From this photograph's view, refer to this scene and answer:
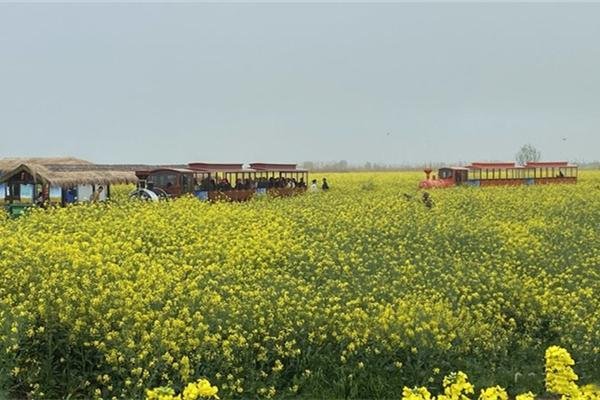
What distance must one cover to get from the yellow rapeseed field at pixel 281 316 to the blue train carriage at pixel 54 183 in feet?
34.0

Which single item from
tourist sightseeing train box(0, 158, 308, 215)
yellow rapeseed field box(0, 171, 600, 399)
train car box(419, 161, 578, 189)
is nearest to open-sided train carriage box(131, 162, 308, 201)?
tourist sightseeing train box(0, 158, 308, 215)

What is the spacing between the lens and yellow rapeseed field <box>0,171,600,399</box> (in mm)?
7090

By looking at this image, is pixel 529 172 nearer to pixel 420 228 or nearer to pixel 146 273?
pixel 420 228

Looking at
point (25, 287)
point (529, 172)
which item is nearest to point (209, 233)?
point (25, 287)

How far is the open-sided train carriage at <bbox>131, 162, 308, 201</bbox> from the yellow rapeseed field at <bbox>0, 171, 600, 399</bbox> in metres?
13.1

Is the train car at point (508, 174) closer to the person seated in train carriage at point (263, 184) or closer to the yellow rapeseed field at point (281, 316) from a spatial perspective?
the person seated in train carriage at point (263, 184)

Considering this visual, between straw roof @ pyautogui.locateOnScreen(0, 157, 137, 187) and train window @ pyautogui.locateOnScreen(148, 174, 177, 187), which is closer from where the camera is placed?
straw roof @ pyautogui.locateOnScreen(0, 157, 137, 187)

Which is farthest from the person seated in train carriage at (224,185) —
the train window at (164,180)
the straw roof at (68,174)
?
the straw roof at (68,174)

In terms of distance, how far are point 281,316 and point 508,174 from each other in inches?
1580

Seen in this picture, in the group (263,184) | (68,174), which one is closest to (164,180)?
(68,174)

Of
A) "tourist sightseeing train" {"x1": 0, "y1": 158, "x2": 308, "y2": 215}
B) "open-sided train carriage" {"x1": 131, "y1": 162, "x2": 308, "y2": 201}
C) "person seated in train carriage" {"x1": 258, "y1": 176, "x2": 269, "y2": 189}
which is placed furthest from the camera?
"person seated in train carriage" {"x1": 258, "y1": 176, "x2": 269, "y2": 189}

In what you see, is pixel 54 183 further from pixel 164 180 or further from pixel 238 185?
pixel 238 185

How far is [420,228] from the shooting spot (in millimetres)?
14344

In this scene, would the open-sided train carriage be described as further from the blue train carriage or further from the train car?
the train car
